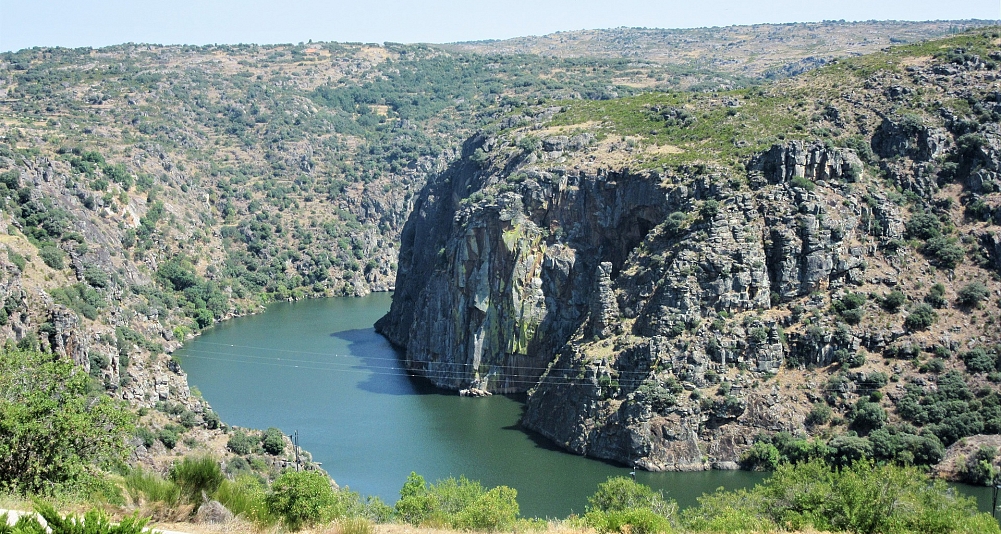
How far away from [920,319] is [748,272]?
986cm

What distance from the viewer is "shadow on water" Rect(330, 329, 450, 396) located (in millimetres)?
82750

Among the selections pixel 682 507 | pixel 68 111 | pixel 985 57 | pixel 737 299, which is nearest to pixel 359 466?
pixel 682 507

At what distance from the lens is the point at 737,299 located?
68.2m

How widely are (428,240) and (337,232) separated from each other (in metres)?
44.3

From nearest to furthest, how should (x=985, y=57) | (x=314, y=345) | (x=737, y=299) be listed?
(x=737, y=299), (x=985, y=57), (x=314, y=345)

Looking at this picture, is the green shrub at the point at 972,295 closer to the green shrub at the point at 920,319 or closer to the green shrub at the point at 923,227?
the green shrub at the point at 920,319

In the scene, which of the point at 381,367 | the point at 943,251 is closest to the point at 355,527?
the point at 943,251

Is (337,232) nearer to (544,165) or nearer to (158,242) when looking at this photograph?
(158,242)

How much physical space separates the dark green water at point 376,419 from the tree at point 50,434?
25.6 m

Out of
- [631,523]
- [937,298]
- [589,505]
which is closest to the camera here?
[631,523]

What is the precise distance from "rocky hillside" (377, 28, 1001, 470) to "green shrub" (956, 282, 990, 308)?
17 cm

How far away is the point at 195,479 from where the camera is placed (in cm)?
2966

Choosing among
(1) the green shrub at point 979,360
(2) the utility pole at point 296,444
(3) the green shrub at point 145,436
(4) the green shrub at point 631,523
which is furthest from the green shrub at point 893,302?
(3) the green shrub at point 145,436

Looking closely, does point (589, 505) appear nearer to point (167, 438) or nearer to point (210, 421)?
point (167, 438)
